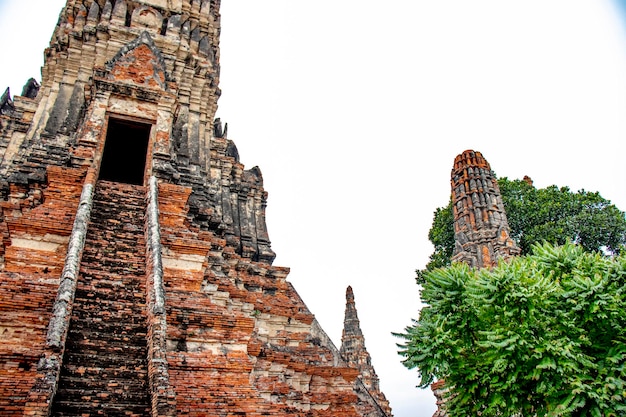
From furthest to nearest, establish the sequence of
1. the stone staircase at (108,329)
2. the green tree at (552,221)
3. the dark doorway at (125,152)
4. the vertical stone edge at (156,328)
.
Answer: the green tree at (552,221) → the dark doorway at (125,152) → the stone staircase at (108,329) → the vertical stone edge at (156,328)

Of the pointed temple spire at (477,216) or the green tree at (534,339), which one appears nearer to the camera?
the green tree at (534,339)

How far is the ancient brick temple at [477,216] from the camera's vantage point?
15.2 metres

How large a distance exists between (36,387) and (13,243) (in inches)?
152

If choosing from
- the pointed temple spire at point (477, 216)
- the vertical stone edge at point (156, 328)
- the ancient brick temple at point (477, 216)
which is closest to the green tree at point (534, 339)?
the vertical stone edge at point (156, 328)

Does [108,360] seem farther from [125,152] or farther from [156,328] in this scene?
[125,152]

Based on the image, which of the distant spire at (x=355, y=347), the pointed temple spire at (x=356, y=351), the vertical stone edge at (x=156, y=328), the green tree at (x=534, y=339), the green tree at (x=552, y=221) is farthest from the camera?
the distant spire at (x=355, y=347)

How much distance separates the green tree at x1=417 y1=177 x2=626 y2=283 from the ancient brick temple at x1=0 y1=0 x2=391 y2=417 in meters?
9.10

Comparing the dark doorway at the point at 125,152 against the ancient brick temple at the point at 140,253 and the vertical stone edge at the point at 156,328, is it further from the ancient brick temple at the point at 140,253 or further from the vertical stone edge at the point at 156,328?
the vertical stone edge at the point at 156,328

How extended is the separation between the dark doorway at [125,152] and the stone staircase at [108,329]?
4208 millimetres

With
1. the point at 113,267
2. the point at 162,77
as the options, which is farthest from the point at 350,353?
the point at 113,267

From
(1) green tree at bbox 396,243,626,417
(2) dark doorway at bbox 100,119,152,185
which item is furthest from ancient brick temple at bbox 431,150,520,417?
(2) dark doorway at bbox 100,119,152,185

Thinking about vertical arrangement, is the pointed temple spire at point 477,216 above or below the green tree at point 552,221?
below

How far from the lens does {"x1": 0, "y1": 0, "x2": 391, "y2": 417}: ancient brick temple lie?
643cm

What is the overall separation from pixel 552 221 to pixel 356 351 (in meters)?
10.3
